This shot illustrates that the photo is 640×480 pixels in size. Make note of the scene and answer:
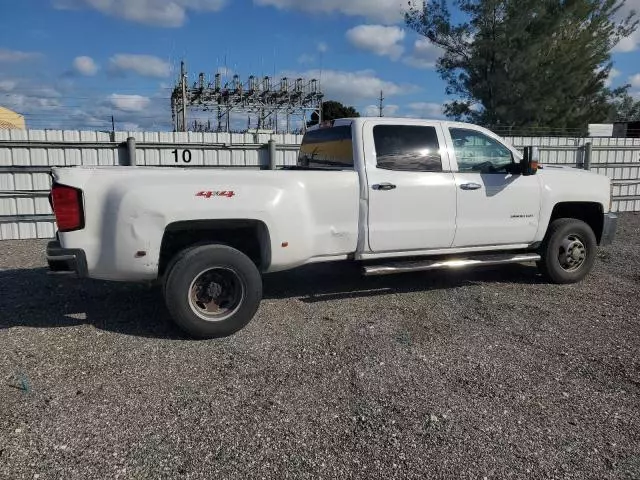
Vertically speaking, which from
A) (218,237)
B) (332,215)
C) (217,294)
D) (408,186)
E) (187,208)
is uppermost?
(408,186)

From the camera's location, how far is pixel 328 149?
5.88 meters

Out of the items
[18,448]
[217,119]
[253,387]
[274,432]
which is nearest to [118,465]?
[18,448]

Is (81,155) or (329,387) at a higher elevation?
(81,155)

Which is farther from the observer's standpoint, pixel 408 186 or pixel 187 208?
pixel 408 186

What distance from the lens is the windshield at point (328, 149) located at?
5.50 metres

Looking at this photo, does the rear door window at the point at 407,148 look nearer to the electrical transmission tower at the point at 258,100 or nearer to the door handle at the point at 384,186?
the door handle at the point at 384,186

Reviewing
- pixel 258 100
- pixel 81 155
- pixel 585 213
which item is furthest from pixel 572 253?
pixel 258 100

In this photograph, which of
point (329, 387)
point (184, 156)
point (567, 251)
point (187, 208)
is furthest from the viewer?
point (184, 156)

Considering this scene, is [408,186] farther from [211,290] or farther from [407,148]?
[211,290]

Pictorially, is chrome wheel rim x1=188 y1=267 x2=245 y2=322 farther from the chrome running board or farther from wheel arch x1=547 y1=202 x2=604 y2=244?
wheel arch x1=547 y1=202 x2=604 y2=244

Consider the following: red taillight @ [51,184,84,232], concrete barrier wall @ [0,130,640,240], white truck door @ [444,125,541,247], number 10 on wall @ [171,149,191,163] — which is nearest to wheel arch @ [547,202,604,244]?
white truck door @ [444,125,541,247]

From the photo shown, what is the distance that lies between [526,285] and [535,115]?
17.3m

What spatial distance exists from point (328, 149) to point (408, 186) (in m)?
1.08

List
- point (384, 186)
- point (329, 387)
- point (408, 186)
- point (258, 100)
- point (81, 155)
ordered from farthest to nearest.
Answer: point (258, 100)
point (81, 155)
point (408, 186)
point (384, 186)
point (329, 387)
